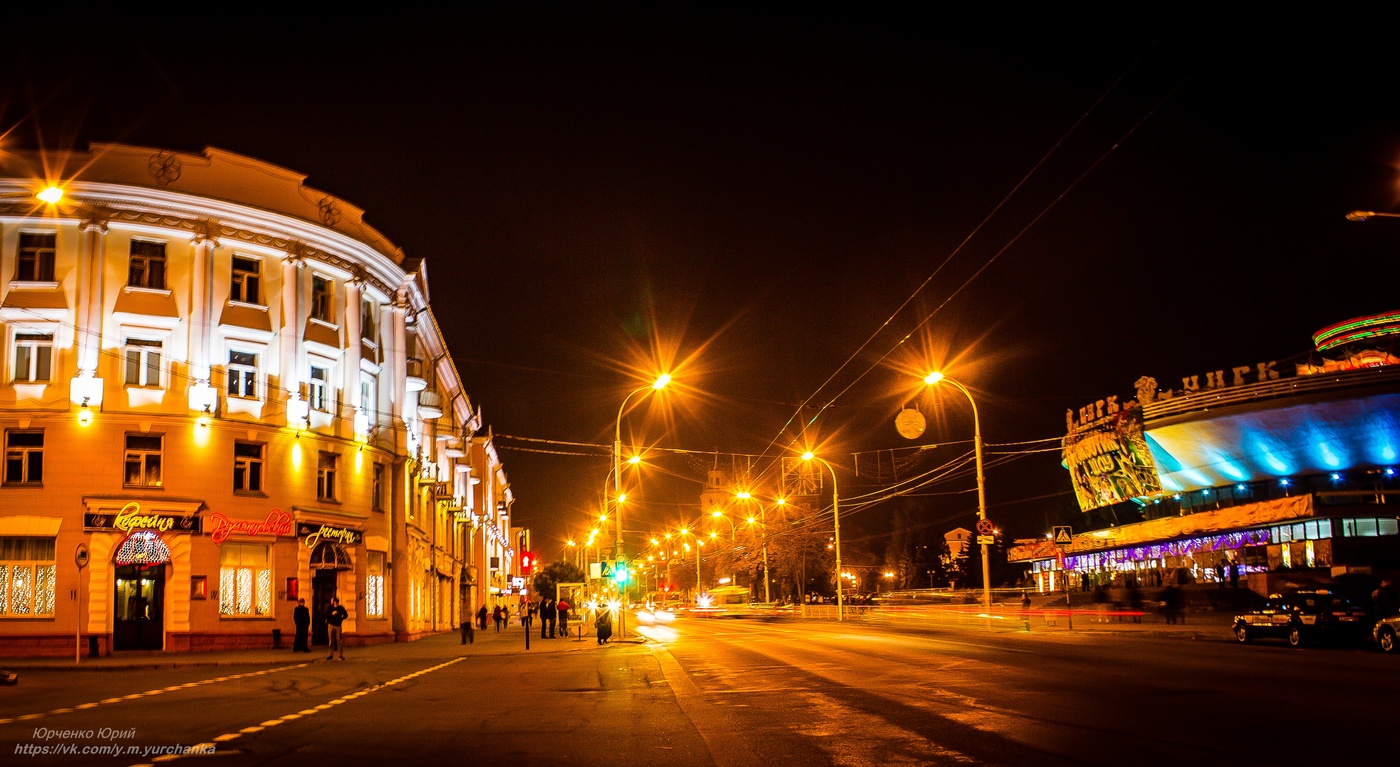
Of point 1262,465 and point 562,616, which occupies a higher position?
point 1262,465

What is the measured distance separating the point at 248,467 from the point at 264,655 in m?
6.71

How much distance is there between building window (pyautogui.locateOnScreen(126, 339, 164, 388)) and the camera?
3369 centimetres

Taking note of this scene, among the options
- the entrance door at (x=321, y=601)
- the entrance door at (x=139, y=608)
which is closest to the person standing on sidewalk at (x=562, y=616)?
the entrance door at (x=321, y=601)

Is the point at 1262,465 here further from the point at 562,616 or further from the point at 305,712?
the point at 305,712

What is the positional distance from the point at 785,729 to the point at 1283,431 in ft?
199

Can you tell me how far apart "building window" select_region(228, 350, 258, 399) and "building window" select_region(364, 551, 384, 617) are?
795 cm

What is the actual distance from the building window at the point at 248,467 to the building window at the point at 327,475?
2.30m

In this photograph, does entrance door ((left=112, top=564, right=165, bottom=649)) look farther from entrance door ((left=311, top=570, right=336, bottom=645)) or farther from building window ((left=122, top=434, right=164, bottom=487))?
entrance door ((left=311, top=570, right=336, bottom=645))

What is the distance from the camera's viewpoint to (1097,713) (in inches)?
508

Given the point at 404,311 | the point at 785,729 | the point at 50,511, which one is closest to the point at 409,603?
the point at 404,311

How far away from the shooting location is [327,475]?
→ 38.4 meters

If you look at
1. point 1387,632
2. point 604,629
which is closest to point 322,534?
point 604,629

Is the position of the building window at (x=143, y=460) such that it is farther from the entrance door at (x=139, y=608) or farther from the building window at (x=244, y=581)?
the building window at (x=244, y=581)

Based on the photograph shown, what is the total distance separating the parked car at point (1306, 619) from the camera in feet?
86.7
